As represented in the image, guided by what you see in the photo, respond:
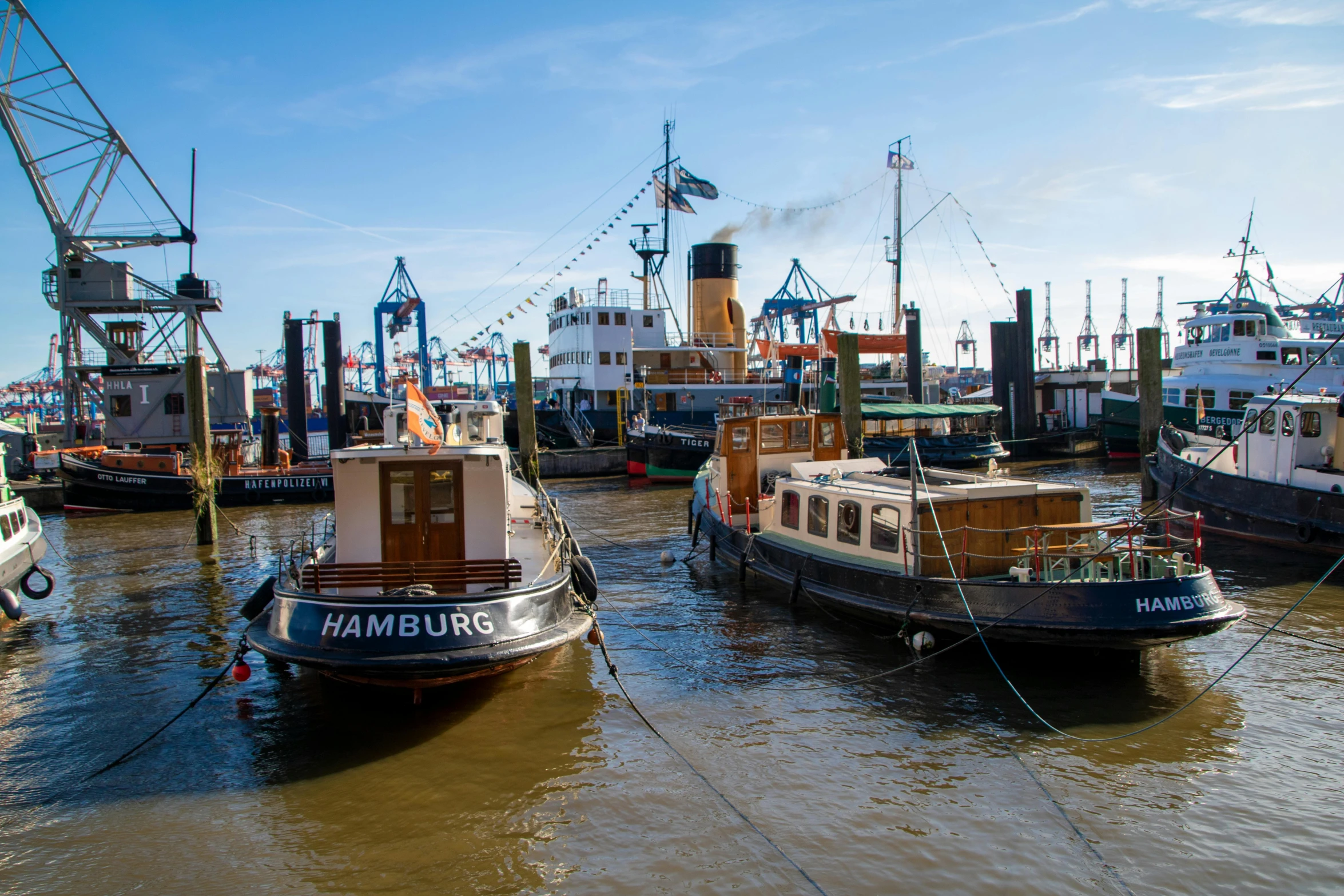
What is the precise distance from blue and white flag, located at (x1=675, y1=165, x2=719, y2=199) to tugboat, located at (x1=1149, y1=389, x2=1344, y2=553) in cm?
2933

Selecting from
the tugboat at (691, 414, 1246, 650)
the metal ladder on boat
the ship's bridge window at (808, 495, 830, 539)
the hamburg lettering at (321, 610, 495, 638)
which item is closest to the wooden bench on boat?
the hamburg lettering at (321, 610, 495, 638)

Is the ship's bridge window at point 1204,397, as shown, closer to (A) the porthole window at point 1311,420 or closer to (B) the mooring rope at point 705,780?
(A) the porthole window at point 1311,420

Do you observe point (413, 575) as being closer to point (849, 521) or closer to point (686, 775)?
point (686, 775)

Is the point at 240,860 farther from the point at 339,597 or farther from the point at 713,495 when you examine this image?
the point at 713,495

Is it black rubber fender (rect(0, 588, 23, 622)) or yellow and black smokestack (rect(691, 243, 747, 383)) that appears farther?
yellow and black smokestack (rect(691, 243, 747, 383))

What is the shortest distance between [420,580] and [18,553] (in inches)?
364

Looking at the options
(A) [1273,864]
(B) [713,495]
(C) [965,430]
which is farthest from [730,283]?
(A) [1273,864]

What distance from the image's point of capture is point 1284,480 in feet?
53.5

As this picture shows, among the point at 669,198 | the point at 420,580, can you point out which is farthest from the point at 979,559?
the point at 669,198

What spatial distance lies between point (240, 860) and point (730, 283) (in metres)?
39.5

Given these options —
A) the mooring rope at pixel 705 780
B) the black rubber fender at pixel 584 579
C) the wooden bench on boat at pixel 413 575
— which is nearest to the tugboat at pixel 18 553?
the wooden bench on boat at pixel 413 575

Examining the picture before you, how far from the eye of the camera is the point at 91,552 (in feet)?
65.3

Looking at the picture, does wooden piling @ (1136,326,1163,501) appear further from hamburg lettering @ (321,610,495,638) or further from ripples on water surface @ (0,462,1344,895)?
hamburg lettering @ (321,610,495,638)

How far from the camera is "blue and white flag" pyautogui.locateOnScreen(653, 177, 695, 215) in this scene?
43.0 metres
